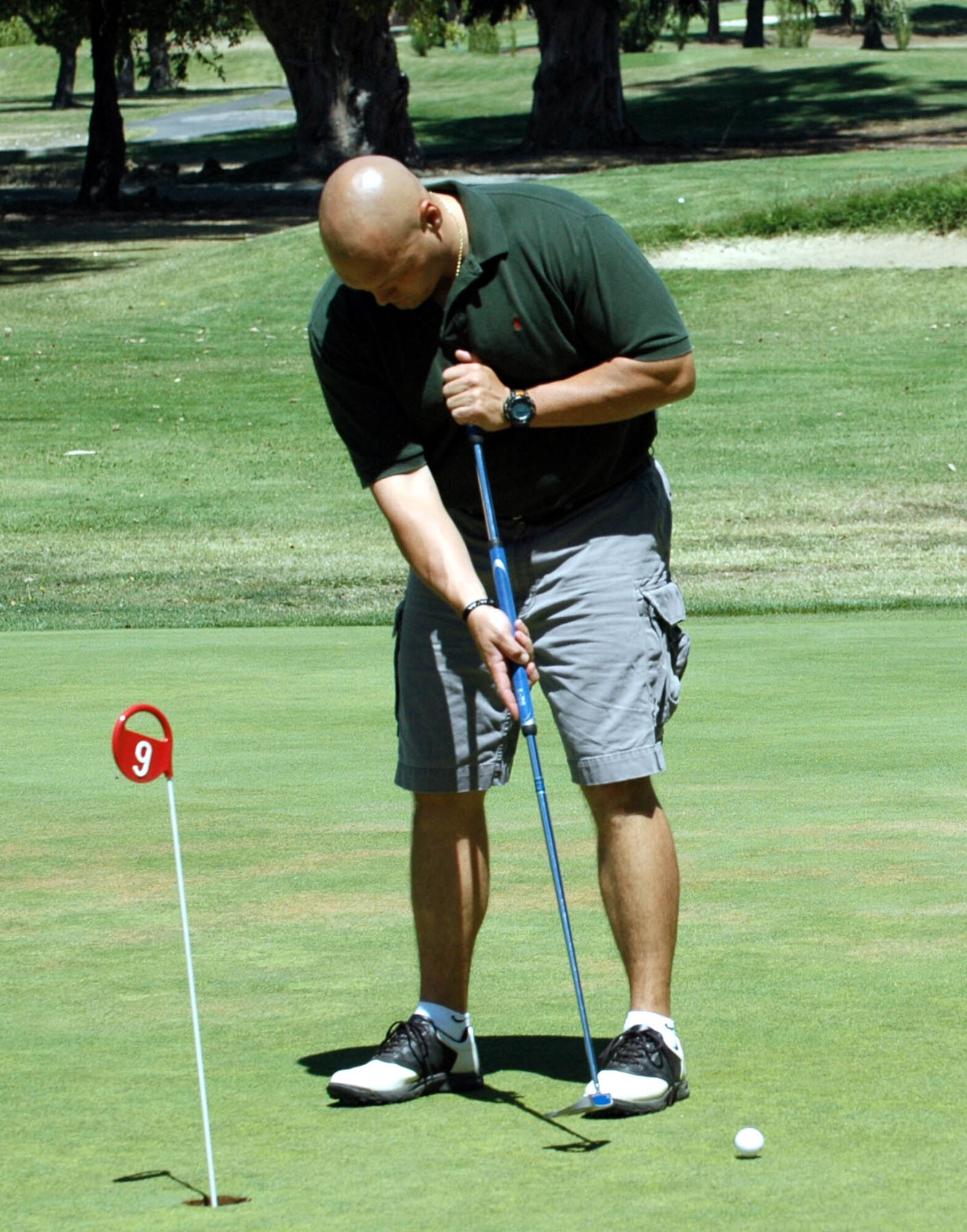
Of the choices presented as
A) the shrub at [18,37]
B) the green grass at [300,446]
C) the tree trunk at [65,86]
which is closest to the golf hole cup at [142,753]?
the green grass at [300,446]

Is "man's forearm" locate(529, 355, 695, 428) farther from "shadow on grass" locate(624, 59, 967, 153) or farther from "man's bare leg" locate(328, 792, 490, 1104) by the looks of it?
"shadow on grass" locate(624, 59, 967, 153)

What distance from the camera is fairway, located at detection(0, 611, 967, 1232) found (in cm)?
292

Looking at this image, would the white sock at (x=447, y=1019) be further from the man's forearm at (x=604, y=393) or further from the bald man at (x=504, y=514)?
the man's forearm at (x=604, y=393)

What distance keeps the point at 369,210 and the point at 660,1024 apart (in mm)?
1413

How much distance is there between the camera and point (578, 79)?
41.5 meters

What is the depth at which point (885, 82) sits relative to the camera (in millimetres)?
50406

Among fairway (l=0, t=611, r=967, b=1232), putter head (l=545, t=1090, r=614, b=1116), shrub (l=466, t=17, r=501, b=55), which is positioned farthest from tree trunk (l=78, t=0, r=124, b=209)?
putter head (l=545, t=1090, r=614, b=1116)

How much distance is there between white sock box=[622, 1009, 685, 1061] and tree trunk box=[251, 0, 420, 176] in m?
34.7

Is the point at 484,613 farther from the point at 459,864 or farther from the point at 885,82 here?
the point at 885,82

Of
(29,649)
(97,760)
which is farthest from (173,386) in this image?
(97,760)

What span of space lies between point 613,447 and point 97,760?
Result: 296 cm

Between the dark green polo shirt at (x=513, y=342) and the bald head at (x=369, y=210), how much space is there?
0.56 feet

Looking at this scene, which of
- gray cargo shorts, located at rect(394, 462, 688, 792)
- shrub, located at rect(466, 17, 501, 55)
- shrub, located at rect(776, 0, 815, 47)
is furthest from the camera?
shrub, located at rect(466, 17, 501, 55)

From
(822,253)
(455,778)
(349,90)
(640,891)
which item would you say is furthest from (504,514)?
(349,90)
